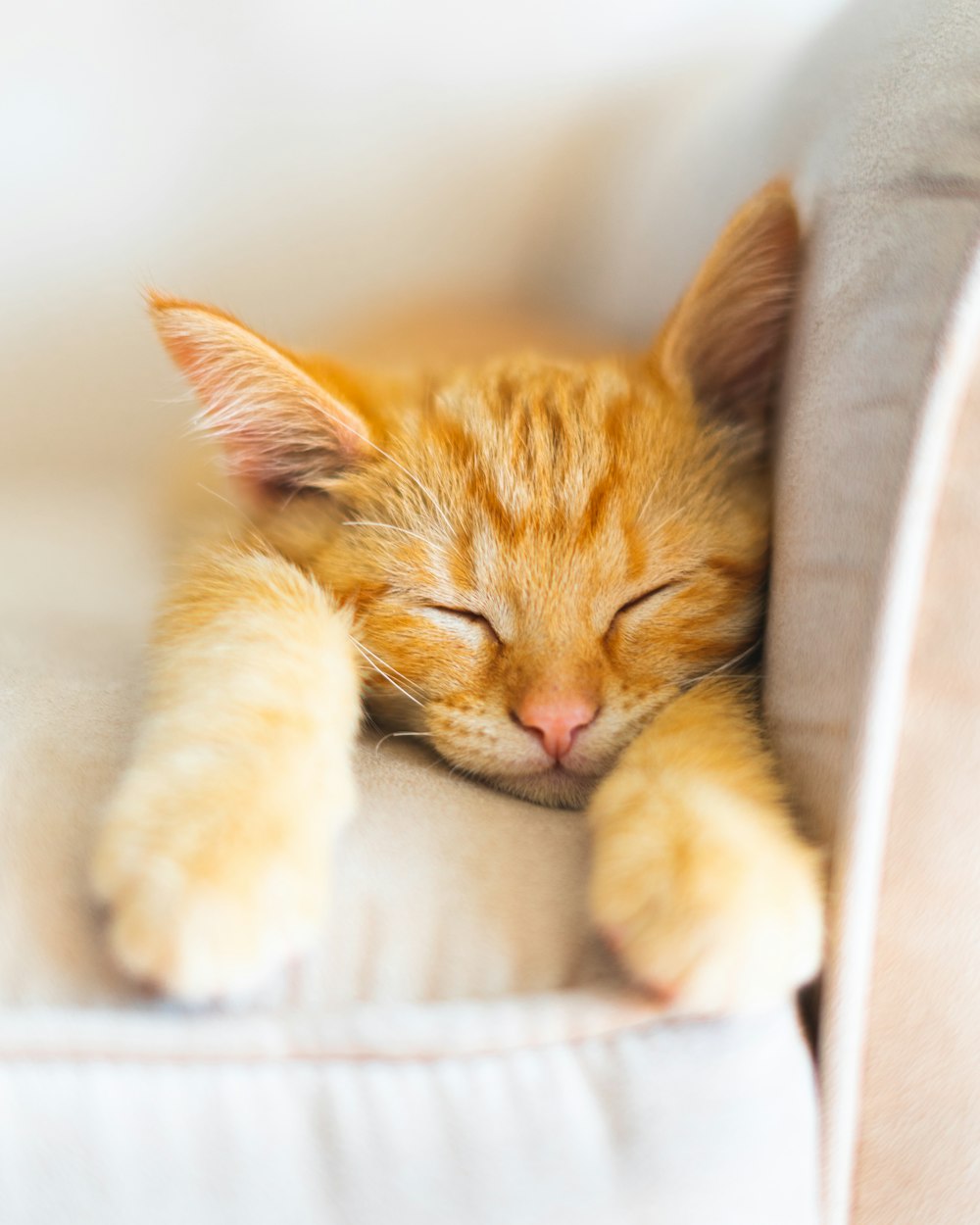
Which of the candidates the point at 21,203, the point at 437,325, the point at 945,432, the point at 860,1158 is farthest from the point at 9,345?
the point at 860,1158

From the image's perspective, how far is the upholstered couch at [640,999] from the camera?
66cm

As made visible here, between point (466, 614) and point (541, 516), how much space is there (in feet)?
0.42

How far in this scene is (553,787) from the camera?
1.01 m

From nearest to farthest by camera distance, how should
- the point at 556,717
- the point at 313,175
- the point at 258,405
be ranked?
the point at 556,717
the point at 258,405
the point at 313,175

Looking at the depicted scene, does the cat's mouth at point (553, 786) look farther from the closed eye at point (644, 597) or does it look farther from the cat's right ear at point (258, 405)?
the cat's right ear at point (258, 405)

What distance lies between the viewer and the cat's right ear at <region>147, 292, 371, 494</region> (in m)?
1.01

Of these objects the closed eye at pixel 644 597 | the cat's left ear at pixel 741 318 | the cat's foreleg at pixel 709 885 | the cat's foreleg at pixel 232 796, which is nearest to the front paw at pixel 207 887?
the cat's foreleg at pixel 232 796

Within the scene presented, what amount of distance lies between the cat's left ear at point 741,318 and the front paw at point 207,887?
70cm

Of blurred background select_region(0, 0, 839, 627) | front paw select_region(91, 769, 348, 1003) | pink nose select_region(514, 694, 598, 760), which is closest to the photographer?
front paw select_region(91, 769, 348, 1003)

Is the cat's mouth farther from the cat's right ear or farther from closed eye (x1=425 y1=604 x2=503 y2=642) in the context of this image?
the cat's right ear

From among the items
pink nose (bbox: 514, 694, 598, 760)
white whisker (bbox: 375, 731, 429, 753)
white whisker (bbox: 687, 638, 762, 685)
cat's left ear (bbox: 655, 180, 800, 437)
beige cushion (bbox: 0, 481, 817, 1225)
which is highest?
cat's left ear (bbox: 655, 180, 800, 437)

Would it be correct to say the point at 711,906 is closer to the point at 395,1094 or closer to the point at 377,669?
the point at 395,1094

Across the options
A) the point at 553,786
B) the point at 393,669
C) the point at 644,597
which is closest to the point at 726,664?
the point at 644,597

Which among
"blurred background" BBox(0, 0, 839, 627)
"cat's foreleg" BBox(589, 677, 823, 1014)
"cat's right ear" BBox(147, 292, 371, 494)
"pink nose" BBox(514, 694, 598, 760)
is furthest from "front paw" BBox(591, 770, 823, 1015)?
"blurred background" BBox(0, 0, 839, 627)
